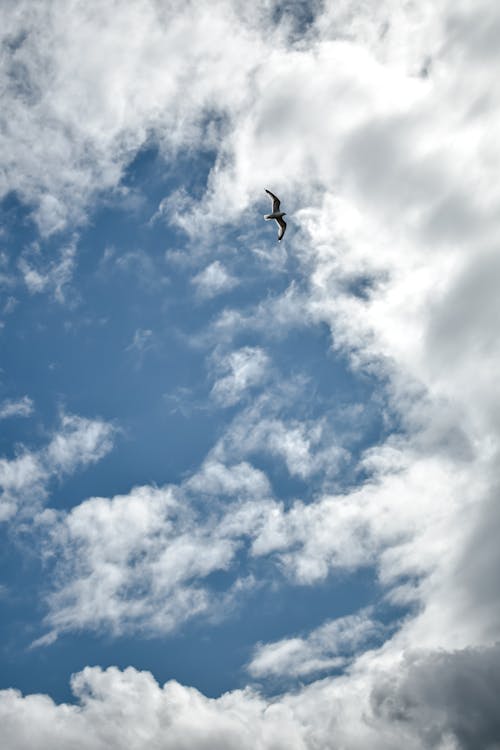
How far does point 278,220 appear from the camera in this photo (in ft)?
419
